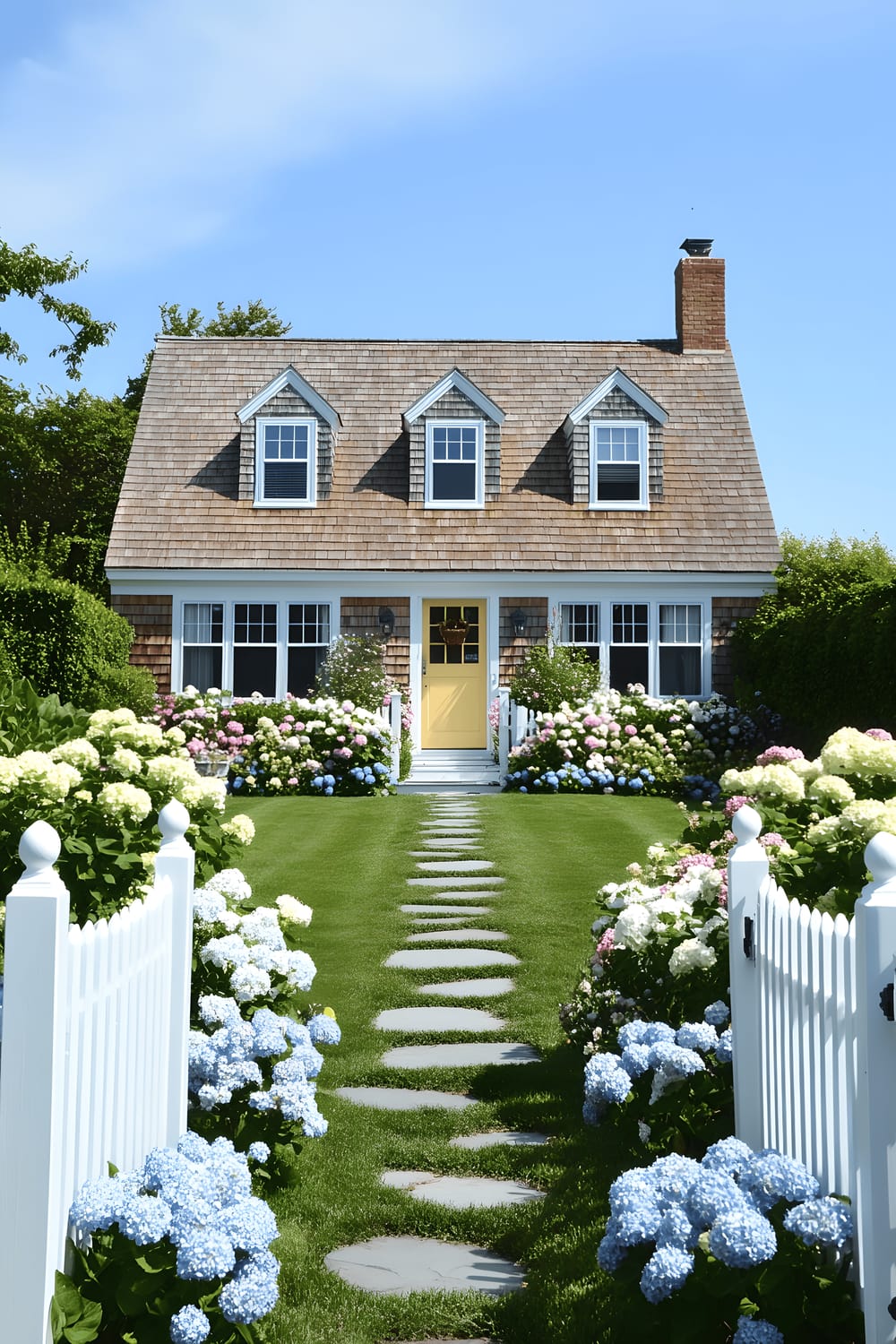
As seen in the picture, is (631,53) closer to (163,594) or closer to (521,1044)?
(521,1044)

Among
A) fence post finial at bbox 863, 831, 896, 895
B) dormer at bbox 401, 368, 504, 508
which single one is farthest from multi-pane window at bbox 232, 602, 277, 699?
fence post finial at bbox 863, 831, 896, 895

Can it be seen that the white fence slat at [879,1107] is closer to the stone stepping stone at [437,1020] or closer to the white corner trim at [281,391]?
the stone stepping stone at [437,1020]

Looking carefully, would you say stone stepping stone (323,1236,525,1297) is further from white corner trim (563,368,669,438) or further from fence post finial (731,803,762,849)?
white corner trim (563,368,669,438)

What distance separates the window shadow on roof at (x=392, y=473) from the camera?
18.3 metres

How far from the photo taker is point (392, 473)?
729 inches

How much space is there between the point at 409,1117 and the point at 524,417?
51.6 feet

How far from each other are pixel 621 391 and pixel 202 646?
7371 mm

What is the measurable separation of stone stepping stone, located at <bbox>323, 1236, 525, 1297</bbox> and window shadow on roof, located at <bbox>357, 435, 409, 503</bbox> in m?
15.2

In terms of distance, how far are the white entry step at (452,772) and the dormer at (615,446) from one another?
4285mm

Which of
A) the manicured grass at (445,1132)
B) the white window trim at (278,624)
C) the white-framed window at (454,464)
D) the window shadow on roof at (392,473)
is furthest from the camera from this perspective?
the window shadow on roof at (392,473)

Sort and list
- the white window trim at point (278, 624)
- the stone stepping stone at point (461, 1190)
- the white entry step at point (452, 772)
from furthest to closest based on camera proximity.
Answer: the white window trim at point (278, 624), the white entry step at point (452, 772), the stone stepping stone at point (461, 1190)

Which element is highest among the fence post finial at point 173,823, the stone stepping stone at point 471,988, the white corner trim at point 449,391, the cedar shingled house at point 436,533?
the white corner trim at point 449,391

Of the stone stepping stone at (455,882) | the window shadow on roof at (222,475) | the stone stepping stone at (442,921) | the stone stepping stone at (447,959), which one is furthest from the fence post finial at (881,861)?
the window shadow on roof at (222,475)

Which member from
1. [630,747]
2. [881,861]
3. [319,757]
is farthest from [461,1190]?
[630,747]
